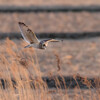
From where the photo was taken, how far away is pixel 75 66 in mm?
6191

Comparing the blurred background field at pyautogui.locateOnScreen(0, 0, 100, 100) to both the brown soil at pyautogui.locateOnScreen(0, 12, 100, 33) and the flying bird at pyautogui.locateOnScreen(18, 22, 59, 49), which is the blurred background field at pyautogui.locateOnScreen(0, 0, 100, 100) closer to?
the brown soil at pyautogui.locateOnScreen(0, 12, 100, 33)

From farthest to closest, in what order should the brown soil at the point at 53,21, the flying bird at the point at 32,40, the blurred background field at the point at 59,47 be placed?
the brown soil at the point at 53,21, the blurred background field at the point at 59,47, the flying bird at the point at 32,40

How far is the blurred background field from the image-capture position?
4438 mm

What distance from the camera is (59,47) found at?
5824mm

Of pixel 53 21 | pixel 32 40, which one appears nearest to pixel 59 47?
pixel 32 40


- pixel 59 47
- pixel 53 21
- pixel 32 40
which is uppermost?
pixel 53 21

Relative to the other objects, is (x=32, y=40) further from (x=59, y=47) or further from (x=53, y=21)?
(x=53, y=21)

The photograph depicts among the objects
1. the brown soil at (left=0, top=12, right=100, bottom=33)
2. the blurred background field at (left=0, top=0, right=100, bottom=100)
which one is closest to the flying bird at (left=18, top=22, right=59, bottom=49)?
the blurred background field at (left=0, top=0, right=100, bottom=100)

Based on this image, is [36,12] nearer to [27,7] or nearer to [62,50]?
[27,7]

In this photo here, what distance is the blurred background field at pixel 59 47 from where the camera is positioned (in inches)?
175

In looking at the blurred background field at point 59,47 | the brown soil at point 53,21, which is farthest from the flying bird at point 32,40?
the brown soil at point 53,21

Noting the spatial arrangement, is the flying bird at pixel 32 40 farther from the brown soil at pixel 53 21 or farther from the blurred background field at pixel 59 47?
the brown soil at pixel 53 21

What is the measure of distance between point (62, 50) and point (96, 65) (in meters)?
1.52

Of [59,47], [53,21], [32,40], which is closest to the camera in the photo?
[32,40]
